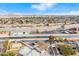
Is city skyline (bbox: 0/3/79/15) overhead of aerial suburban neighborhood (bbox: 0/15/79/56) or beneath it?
overhead

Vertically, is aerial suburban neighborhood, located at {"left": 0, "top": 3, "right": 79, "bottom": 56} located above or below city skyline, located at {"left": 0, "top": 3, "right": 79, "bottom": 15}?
below

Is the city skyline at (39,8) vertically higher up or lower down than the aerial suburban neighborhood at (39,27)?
higher up

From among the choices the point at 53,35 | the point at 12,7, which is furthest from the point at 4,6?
the point at 53,35

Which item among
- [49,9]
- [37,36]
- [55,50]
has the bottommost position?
[55,50]

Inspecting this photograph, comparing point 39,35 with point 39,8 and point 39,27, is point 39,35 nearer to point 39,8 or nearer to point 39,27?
point 39,27

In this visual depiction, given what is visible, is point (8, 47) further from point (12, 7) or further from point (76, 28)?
point (76, 28)

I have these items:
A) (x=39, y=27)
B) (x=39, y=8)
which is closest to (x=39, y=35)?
(x=39, y=27)

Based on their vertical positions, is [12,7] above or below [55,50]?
above

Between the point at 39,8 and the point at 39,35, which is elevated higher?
the point at 39,8

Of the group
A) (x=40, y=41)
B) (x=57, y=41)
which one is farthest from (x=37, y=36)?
(x=57, y=41)
